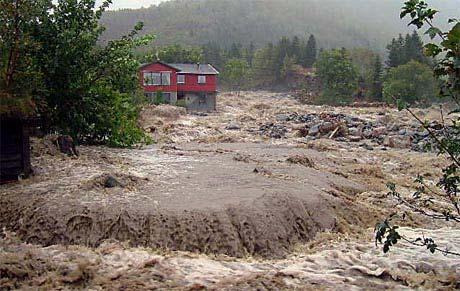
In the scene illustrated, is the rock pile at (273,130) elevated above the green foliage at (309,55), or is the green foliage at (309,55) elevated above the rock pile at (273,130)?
the green foliage at (309,55)

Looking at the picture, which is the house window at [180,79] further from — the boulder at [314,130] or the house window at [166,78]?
the boulder at [314,130]

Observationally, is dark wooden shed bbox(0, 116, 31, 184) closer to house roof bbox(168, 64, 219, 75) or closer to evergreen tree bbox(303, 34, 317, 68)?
house roof bbox(168, 64, 219, 75)

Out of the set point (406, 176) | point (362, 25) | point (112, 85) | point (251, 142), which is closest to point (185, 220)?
point (112, 85)

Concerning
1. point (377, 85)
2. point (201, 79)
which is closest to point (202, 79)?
point (201, 79)

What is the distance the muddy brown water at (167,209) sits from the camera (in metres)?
8.41

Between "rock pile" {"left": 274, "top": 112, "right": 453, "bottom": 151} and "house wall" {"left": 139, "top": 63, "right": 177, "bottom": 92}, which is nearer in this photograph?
"rock pile" {"left": 274, "top": 112, "right": 453, "bottom": 151}

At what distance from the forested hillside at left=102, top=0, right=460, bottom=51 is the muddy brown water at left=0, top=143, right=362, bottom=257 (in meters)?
108

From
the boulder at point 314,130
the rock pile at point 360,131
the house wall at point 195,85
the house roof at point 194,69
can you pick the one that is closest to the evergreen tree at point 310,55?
the house roof at point 194,69

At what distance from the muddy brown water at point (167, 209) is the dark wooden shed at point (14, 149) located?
1.10 ft

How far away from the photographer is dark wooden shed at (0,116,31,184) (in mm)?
9797

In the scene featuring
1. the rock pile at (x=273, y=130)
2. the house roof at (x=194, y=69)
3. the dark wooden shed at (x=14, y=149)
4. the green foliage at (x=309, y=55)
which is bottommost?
the rock pile at (x=273, y=130)

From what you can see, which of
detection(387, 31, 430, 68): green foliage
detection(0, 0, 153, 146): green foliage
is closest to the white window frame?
detection(387, 31, 430, 68): green foliage

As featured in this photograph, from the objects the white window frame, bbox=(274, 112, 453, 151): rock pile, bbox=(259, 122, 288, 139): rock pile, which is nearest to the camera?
bbox=(274, 112, 453, 151): rock pile

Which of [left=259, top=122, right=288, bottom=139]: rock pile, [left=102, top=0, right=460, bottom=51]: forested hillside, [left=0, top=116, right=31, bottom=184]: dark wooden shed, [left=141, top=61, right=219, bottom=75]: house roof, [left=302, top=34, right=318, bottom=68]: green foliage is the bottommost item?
[left=259, top=122, right=288, bottom=139]: rock pile
